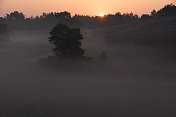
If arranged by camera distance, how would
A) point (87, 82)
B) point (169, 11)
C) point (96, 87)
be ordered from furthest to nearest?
point (169, 11)
point (87, 82)
point (96, 87)

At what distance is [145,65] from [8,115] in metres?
31.3

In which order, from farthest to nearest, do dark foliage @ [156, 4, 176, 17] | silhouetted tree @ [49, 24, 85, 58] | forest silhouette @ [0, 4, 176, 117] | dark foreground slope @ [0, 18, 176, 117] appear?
dark foliage @ [156, 4, 176, 17]
silhouetted tree @ [49, 24, 85, 58]
forest silhouette @ [0, 4, 176, 117]
dark foreground slope @ [0, 18, 176, 117]

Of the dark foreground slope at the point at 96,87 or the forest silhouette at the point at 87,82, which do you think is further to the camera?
the forest silhouette at the point at 87,82

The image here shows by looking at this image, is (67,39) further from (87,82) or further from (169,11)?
(169,11)

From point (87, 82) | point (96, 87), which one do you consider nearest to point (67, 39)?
point (87, 82)

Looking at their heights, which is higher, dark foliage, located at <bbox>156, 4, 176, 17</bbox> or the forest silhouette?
dark foliage, located at <bbox>156, 4, 176, 17</bbox>

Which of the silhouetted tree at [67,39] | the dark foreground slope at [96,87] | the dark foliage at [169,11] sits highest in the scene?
the dark foliage at [169,11]

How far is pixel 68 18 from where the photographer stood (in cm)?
9138

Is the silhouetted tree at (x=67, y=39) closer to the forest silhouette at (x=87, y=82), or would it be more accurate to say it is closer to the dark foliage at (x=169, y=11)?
the forest silhouette at (x=87, y=82)

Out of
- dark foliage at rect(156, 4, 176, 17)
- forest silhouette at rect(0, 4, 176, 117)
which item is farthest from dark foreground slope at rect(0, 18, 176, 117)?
dark foliage at rect(156, 4, 176, 17)

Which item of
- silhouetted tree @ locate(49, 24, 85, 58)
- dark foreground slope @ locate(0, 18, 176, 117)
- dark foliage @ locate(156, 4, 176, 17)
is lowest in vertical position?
dark foreground slope @ locate(0, 18, 176, 117)

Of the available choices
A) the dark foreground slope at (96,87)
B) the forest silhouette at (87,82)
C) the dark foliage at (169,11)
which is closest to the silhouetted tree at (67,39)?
the forest silhouette at (87,82)

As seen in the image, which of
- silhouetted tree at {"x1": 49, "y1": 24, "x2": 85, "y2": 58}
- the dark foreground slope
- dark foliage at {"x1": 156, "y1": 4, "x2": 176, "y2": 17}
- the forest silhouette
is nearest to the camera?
the dark foreground slope

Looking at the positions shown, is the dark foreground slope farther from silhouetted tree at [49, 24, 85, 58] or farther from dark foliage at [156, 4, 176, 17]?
dark foliage at [156, 4, 176, 17]
